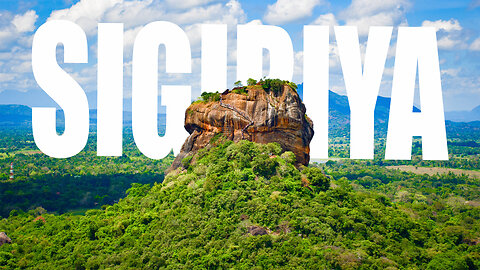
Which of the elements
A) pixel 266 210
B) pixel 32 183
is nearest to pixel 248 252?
pixel 266 210

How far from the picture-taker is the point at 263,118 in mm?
42344

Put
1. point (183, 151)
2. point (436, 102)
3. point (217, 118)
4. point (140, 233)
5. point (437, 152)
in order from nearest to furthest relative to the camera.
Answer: point (140, 233)
point (217, 118)
point (183, 151)
point (436, 102)
point (437, 152)

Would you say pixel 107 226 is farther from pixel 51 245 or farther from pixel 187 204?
pixel 187 204

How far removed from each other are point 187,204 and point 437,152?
108 feet

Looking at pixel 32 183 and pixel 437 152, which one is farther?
pixel 32 183

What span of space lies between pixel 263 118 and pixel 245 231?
36.3ft

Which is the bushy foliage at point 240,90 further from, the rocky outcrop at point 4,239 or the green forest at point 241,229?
the rocky outcrop at point 4,239

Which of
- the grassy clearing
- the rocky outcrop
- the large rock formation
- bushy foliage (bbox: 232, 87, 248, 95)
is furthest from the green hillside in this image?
the grassy clearing

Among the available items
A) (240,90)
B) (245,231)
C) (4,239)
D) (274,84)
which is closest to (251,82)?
(240,90)

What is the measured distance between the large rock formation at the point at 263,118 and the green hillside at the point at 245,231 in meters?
1.38

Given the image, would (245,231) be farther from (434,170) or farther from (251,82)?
(434,170)

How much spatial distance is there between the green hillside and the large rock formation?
1.38 m

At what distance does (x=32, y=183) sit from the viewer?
93.4m

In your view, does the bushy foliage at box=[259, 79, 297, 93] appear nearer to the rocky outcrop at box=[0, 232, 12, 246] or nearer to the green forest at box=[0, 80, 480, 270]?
the green forest at box=[0, 80, 480, 270]
